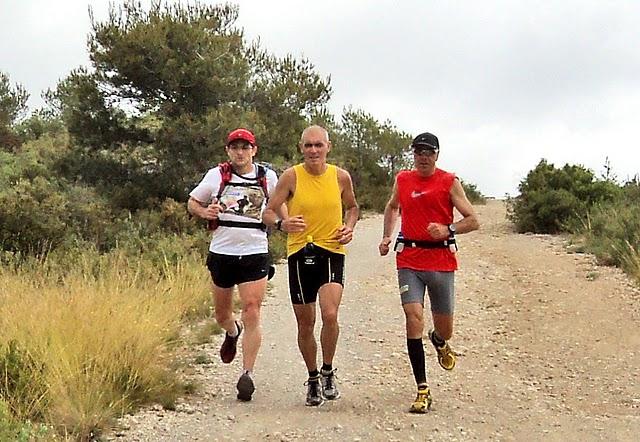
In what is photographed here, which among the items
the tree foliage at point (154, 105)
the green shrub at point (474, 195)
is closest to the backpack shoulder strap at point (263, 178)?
the tree foliage at point (154, 105)

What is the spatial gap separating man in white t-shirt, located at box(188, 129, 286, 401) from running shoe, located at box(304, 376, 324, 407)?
0.42m

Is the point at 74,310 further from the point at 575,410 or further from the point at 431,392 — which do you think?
the point at 575,410

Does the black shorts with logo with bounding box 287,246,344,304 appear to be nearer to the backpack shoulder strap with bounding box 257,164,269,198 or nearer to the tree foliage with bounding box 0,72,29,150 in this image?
the backpack shoulder strap with bounding box 257,164,269,198

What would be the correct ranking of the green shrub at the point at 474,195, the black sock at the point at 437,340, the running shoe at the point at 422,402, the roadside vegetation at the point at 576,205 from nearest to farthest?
the running shoe at the point at 422,402, the black sock at the point at 437,340, the roadside vegetation at the point at 576,205, the green shrub at the point at 474,195

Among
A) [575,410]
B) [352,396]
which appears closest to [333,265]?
[352,396]

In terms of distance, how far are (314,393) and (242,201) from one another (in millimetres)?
1467

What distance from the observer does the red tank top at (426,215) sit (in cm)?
628

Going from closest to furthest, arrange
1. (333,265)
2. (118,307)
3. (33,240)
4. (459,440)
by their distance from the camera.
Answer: (459,440)
(333,265)
(118,307)
(33,240)

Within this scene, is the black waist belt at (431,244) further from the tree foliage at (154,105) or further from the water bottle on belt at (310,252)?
the tree foliage at (154,105)

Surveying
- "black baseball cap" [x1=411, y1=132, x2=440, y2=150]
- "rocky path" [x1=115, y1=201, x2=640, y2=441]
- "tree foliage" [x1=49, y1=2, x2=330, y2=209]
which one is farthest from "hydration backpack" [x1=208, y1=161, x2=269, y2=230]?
"tree foliage" [x1=49, y1=2, x2=330, y2=209]

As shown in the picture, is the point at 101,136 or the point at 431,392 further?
the point at 101,136

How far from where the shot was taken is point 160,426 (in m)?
5.83

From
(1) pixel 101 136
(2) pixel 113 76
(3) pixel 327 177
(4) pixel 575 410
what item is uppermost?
(2) pixel 113 76

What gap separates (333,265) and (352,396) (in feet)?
3.66
